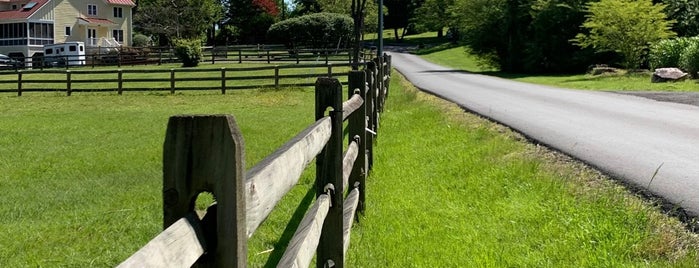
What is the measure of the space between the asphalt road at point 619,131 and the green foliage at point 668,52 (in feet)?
38.3

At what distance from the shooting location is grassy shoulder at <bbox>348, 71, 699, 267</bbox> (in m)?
4.91

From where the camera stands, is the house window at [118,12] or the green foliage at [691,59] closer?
the green foliage at [691,59]

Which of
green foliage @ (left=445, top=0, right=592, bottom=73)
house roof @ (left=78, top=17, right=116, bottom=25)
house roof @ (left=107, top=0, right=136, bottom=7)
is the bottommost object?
green foliage @ (left=445, top=0, right=592, bottom=73)

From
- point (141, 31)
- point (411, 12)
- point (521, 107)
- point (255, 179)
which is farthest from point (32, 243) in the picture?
point (411, 12)

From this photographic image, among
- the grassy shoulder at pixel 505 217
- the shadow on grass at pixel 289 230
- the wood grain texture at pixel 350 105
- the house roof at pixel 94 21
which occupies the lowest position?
the shadow on grass at pixel 289 230

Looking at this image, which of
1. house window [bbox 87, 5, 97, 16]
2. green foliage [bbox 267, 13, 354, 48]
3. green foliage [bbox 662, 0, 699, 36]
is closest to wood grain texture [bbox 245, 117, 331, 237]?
green foliage [bbox 662, 0, 699, 36]

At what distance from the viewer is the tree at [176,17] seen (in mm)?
71688

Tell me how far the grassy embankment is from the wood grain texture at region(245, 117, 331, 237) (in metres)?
0.81

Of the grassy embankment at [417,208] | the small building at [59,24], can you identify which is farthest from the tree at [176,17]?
the grassy embankment at [417,208]

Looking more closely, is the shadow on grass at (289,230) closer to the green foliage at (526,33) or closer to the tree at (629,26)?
the tree at (629,26)

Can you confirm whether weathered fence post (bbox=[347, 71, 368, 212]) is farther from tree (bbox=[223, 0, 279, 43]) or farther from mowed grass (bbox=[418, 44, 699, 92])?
tree (bbox=[223, 0, 279, 43])

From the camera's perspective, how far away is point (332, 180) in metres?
4.57

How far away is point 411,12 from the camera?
337 feet

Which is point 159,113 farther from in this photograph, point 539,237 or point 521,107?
point 539,237
